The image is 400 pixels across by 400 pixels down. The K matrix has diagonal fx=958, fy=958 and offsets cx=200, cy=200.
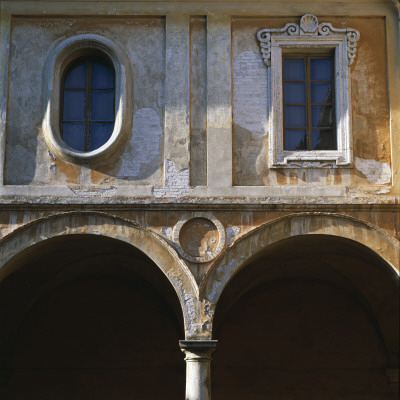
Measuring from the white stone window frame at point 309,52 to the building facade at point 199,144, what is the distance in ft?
0.06

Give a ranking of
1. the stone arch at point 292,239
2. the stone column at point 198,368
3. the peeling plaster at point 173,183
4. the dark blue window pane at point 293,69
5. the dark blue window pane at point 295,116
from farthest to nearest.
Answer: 1. the dark blue window pane at point 293,69
2. the dark blue window pane at point 295,116
3. the peeling plaster at point 173,183
4. the stone arch at point 292,239
5. the stone column at point 198,368

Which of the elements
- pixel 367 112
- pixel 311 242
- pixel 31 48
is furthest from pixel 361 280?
pixel 31 48

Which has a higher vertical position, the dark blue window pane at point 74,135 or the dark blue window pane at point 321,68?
the dark blue window pane at point 321,68

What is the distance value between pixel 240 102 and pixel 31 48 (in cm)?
278

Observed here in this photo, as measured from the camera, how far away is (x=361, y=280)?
13.6 metres

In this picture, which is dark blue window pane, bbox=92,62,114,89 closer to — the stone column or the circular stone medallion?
the circular stone medallion

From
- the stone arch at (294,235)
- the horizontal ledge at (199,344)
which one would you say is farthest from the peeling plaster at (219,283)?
the horizontal ledge at (199,344)

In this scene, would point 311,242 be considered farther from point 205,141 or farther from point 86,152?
point 86,152

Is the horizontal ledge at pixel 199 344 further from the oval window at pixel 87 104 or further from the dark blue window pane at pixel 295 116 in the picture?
the dark blue window pane at pixel 295 116

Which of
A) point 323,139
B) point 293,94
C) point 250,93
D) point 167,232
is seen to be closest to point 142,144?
point 167,232

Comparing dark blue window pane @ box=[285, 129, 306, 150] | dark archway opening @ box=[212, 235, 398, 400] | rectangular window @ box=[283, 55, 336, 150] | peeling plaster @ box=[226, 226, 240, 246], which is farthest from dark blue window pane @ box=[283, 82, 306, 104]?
dark archway opening @ box=[212, 235, 398, 400]

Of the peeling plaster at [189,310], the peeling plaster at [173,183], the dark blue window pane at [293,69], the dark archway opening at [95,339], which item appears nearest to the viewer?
the peeling plaster at [189,310]

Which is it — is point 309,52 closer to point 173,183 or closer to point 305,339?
point 173,183

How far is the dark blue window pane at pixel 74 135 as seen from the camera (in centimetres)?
1221
